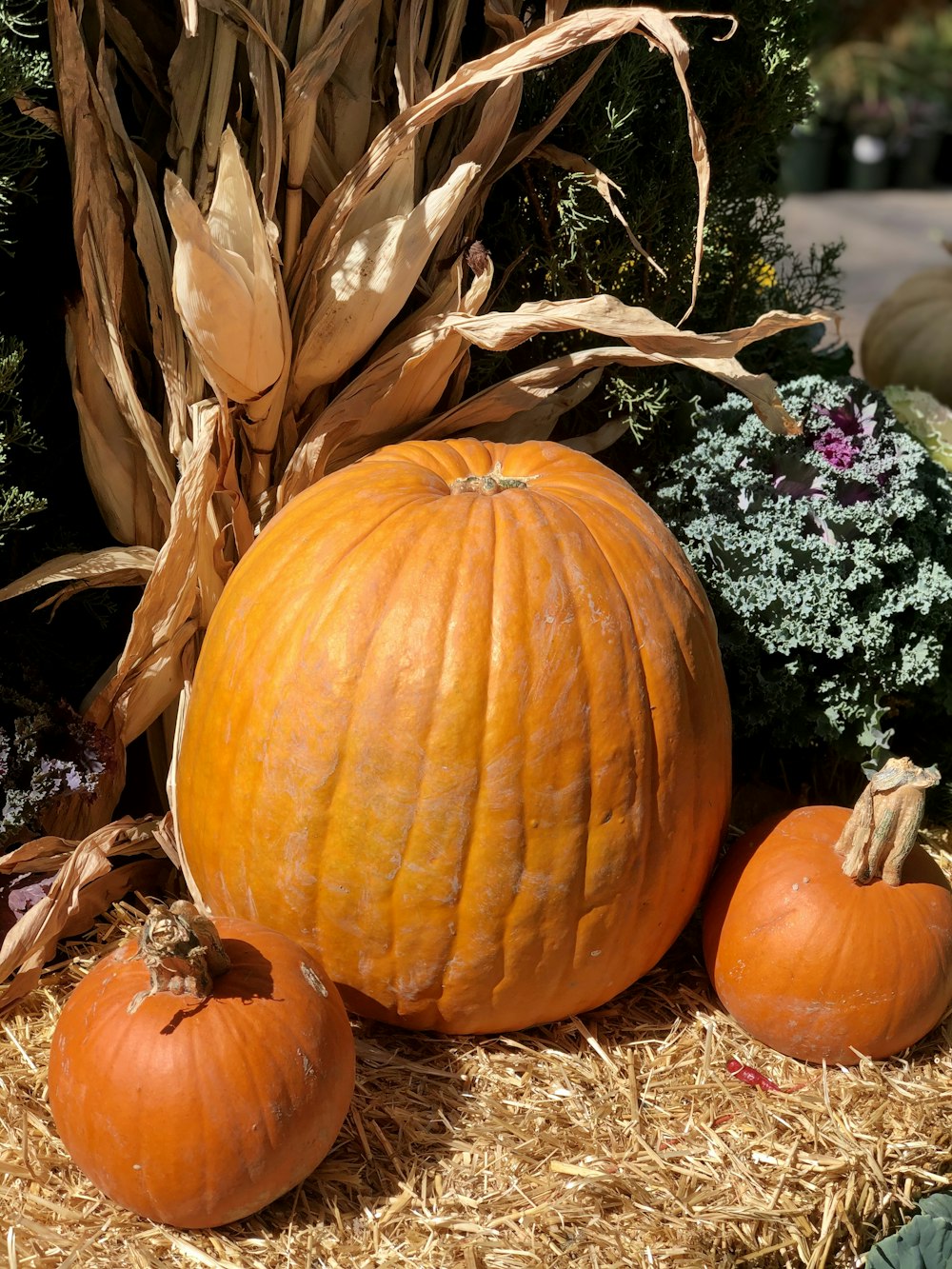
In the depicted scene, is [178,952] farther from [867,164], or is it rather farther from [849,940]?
[867,164]

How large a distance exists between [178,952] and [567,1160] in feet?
2.18

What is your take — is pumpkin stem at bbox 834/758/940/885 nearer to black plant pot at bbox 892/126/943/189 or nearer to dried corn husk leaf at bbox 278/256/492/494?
dried corn husk leaf at bbox 278/256/492/494

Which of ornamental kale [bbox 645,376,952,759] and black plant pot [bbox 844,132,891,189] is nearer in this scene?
ornamental kale [bbox 645,376,952,759]

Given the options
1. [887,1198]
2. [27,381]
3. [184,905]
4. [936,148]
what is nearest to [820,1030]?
[887,1198]

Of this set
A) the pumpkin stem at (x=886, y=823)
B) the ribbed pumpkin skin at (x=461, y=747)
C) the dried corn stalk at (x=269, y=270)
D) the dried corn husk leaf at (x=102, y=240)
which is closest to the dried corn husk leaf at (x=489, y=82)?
the dried corn stalk at (x=269, y=270)

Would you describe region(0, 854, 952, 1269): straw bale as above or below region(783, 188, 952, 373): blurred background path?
below

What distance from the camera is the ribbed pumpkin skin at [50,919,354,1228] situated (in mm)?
1627

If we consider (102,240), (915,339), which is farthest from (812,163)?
(102,240)

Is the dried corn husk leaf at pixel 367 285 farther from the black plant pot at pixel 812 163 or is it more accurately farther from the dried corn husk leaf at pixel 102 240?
the black plant pot at pixel 812 163

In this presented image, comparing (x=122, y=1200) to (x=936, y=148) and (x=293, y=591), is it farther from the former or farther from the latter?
(x=936, y=148)

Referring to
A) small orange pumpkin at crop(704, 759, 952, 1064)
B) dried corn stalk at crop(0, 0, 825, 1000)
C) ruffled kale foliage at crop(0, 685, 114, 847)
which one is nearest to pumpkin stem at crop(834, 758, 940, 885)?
small orange pumpkin at crop(704, 759, 952, 1064)

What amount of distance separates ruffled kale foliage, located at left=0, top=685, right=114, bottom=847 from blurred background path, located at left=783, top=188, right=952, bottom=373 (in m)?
5.35

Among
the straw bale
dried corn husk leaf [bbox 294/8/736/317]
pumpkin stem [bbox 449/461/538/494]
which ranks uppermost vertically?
dried corn husk leaf [bbox 294/8/736/317]

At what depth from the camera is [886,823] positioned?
194cm
